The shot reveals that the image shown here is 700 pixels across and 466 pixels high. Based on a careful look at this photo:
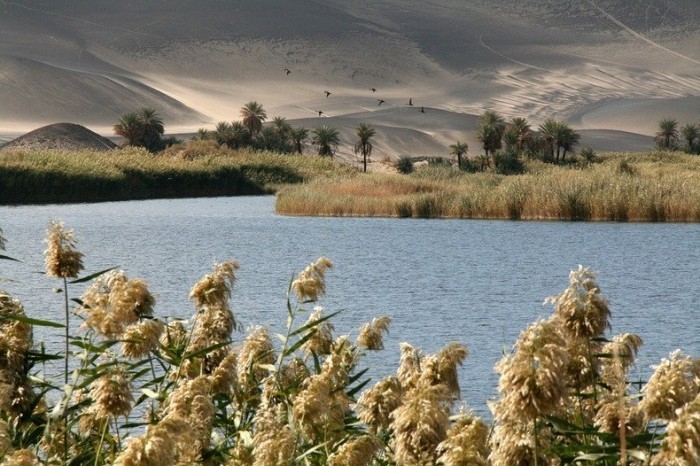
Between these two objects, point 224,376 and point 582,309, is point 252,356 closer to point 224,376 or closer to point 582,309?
point 224,376

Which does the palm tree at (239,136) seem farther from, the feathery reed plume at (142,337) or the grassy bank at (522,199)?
the feathery reed plume at (142,337)

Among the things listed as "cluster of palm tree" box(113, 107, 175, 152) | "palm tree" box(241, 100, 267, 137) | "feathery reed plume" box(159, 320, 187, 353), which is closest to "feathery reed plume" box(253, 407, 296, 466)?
"feathery reed plume" box(159, 320, 187, 353)

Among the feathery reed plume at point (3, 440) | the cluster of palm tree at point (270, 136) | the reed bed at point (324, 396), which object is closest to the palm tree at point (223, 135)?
the cluster of palm tree at point (270, 136)

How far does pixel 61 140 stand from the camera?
95.2m

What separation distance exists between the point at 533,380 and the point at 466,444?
421 millimetres

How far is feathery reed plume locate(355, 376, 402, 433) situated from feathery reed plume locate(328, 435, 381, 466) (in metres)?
0.39

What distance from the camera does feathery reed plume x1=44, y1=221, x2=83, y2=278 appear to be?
4.38m

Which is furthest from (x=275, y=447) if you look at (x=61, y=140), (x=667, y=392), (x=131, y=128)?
(x=61, y=140)

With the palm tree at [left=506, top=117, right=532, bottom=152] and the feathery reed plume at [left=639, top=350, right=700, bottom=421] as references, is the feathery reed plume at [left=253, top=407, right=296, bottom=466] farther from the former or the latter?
the palm tree at [left=506, top=117, right=532, bottom=152]

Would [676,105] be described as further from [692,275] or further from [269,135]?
[692,275]

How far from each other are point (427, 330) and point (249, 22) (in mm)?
179401

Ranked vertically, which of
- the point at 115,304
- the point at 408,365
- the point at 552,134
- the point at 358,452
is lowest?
the point at 358,452

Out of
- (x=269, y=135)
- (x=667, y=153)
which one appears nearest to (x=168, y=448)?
(x=667, y=153)

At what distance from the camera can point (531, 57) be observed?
195 meters
